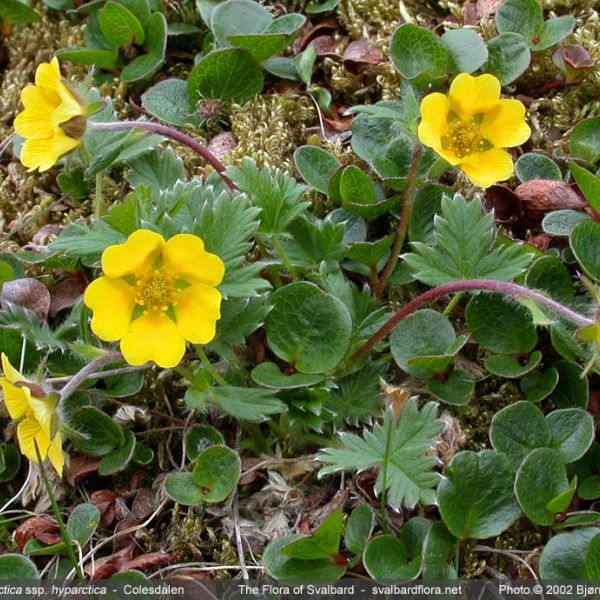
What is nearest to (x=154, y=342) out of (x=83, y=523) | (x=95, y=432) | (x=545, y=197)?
(x=95, y=432)

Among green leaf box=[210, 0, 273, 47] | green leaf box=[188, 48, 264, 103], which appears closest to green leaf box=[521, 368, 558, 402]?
green leaf box=[188, 48, 264, 103]

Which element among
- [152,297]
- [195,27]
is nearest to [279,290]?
[152,297]

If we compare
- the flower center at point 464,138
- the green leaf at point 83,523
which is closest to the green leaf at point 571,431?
the flower center at point 464,138

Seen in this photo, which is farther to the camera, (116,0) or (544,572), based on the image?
(116,0)

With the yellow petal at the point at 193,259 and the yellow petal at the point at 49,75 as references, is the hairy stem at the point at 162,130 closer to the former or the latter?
the yellow petal at the point at 49,75

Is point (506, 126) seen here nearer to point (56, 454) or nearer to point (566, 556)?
point (566, 556)

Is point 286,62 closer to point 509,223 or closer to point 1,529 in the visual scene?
point 509,223
